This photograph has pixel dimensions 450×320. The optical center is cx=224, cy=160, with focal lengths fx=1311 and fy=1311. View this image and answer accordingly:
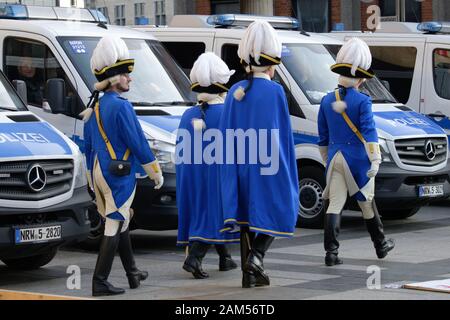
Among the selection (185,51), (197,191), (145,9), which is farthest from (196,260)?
(145,9)

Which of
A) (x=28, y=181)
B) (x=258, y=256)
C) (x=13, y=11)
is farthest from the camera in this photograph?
(x=13, y=11)

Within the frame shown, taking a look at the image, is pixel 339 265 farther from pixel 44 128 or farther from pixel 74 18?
pixel 74 18

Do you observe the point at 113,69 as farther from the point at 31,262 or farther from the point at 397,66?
the point at 397,66

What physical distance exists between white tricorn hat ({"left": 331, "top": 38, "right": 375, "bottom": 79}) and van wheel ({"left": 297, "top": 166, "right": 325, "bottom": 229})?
9.78ft

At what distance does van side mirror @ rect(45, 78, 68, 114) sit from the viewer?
13.1 meters

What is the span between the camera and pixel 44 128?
11.7 meters

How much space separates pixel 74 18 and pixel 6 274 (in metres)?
3.79

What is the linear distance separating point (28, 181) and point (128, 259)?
1.09 metres

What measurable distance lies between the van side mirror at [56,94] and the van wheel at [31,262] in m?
1.78

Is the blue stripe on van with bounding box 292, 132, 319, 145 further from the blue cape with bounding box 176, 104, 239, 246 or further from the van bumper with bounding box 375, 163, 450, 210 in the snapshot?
the blue cape with bounding box 176, 104, 239, 246

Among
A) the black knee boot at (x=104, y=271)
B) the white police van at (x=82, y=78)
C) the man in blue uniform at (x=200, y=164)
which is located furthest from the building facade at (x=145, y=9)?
the black knee boot at (x=104, y=271)

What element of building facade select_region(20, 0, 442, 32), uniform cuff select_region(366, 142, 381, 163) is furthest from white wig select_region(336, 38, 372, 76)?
building facade select_region(20, 0, 442, 32)

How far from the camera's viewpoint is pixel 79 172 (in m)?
11.6
